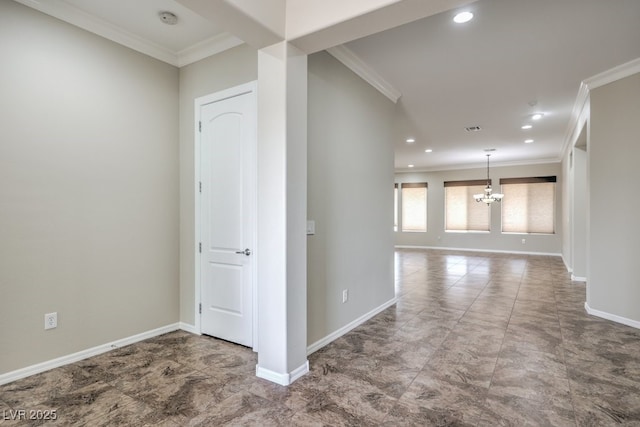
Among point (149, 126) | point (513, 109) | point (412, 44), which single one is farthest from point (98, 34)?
point (513, 109)

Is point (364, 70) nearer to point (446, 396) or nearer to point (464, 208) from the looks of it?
point (446, 396)

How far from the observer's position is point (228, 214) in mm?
3221

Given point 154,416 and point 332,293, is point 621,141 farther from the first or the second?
point 154,416

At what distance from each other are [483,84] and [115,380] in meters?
4.90

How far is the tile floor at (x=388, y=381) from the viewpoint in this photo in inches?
80.3

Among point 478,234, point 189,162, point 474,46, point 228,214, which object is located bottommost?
point 478,234

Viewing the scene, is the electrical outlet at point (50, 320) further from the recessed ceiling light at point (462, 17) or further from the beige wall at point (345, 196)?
the recessed ceiling light at point (462, 17)

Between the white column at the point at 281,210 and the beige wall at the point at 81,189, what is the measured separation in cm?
149

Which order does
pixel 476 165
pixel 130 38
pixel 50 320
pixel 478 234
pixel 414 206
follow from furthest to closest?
pixel 414 206 → pixel 478 234 → pixel 476 165 → pixel 130 38 → pixel 50 320

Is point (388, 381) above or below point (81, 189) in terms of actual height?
below

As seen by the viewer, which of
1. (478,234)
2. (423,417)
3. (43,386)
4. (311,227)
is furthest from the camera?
(478,234)

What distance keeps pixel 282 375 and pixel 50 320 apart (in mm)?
1914

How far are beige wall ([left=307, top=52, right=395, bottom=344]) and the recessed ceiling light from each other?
1.11 metres

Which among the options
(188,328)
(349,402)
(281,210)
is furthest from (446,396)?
(188,328)
